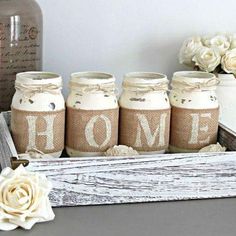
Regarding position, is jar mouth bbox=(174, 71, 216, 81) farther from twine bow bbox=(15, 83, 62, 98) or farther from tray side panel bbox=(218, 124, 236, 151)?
twine bow bbox=(15, 83, 62, 98)

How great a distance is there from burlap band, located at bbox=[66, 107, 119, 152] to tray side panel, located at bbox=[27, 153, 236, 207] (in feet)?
0.29

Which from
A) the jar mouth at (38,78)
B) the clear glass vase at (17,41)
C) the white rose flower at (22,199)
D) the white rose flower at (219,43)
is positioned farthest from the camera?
the white rose flower at (219,43)

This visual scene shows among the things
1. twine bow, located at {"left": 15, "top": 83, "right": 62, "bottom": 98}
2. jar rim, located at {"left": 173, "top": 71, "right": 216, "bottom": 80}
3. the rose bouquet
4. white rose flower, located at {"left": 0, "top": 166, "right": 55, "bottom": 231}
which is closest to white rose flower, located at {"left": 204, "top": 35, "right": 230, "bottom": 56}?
the rose bouquet

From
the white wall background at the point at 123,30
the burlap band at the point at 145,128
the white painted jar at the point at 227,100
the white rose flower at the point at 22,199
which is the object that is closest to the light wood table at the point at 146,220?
the white rose flower at the point at 22,199

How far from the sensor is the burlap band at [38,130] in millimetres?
957

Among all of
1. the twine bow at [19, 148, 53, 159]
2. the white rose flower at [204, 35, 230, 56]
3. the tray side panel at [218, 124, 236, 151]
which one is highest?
the white rose flower at [204, 35, 230, 56]

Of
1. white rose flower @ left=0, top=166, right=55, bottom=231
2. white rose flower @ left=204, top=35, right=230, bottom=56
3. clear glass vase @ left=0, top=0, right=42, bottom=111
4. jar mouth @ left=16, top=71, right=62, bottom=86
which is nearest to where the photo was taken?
white rose flower @ left=0, top=166, right=55, bottom=231

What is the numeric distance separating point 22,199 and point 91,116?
20cm

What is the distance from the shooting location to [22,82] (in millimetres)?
950

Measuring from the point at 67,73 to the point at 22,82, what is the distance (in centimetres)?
31

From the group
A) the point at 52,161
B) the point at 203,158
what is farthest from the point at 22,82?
the point at 203,158

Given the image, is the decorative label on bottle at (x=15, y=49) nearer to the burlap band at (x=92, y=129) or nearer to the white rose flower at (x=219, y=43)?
the burlap band at (x=92, y=129)

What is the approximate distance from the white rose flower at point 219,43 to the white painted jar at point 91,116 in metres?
0.28

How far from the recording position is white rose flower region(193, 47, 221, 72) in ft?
3.82
